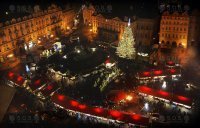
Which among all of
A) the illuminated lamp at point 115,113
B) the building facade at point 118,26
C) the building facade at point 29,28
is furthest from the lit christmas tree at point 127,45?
the building facade at point 29,28

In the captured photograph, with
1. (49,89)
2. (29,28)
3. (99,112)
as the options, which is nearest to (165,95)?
(99,112)

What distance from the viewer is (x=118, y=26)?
78.9 metres

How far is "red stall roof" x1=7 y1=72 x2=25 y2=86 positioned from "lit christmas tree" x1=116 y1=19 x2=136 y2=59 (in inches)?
1046

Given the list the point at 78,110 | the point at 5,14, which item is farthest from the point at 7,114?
the point at 5,14

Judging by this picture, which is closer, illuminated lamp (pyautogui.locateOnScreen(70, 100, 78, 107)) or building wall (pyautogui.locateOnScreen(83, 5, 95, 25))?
illuminated lamp (pyautogui.locateOnScreen(70, 100, 78, 107))

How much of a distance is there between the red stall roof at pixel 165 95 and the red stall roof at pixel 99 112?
9.00 metres

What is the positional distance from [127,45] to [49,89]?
2349 centimetres

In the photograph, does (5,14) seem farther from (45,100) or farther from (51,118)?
(51,118)

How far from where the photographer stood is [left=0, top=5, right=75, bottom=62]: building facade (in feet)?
237

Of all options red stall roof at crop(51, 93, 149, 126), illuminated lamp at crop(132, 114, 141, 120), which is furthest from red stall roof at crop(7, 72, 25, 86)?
illuminated lamp at crop(132, 114, 141, 120)

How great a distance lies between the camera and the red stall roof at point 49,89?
55969 millimetres

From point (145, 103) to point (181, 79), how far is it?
1363 cm

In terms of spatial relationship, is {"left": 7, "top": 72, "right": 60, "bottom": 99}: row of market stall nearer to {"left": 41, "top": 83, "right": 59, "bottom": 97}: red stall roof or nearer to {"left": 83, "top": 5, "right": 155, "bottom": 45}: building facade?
{"left": 41, "top": 83, "right": 59, "bottom": 97}: red stall roof

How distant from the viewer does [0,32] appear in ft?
230
